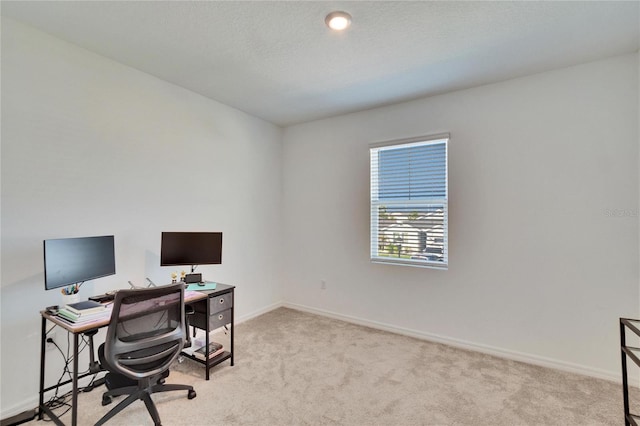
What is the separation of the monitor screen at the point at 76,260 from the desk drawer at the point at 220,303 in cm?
81

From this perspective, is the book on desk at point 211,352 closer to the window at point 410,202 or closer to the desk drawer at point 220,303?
the desk drawer at point 220,303

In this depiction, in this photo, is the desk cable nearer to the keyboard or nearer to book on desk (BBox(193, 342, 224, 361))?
the keyboard

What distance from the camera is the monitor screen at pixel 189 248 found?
2.76 metres

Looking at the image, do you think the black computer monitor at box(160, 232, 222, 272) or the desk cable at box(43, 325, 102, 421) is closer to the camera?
the desk cable at box(43, 325, 102, 421)

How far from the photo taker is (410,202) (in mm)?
3463

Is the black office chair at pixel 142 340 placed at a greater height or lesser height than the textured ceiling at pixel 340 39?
lesser

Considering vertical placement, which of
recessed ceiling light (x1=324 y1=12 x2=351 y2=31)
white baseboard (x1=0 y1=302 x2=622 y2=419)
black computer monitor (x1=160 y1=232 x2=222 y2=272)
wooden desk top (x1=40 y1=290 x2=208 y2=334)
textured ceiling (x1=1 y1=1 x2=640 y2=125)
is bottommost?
white baseboard (x1=0 y1=302 x2=622 y2=419)

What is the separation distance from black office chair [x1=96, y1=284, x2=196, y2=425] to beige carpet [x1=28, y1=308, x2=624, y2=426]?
19cm

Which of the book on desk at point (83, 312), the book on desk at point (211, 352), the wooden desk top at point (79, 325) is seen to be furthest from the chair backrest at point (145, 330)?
the book on desk at point (211, 352)

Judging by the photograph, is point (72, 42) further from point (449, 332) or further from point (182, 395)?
point (449, 332)

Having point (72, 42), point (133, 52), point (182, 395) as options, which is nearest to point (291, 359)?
point (182, 395)

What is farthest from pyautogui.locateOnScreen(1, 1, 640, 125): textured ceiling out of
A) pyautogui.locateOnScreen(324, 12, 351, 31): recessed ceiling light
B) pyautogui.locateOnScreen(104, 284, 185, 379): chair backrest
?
pyautogui.locateOnScreen(104, 284, 185, 379): chair backrest

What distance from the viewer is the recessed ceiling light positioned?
77.2 inches

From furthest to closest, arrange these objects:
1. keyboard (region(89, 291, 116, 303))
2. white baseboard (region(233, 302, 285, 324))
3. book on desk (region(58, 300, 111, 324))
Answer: white baseboard (region(233, 302, 285, 324)) < keyboard (region(89, 291, 116, 303)) < book on desk (region(58, 300, 111, 324))
